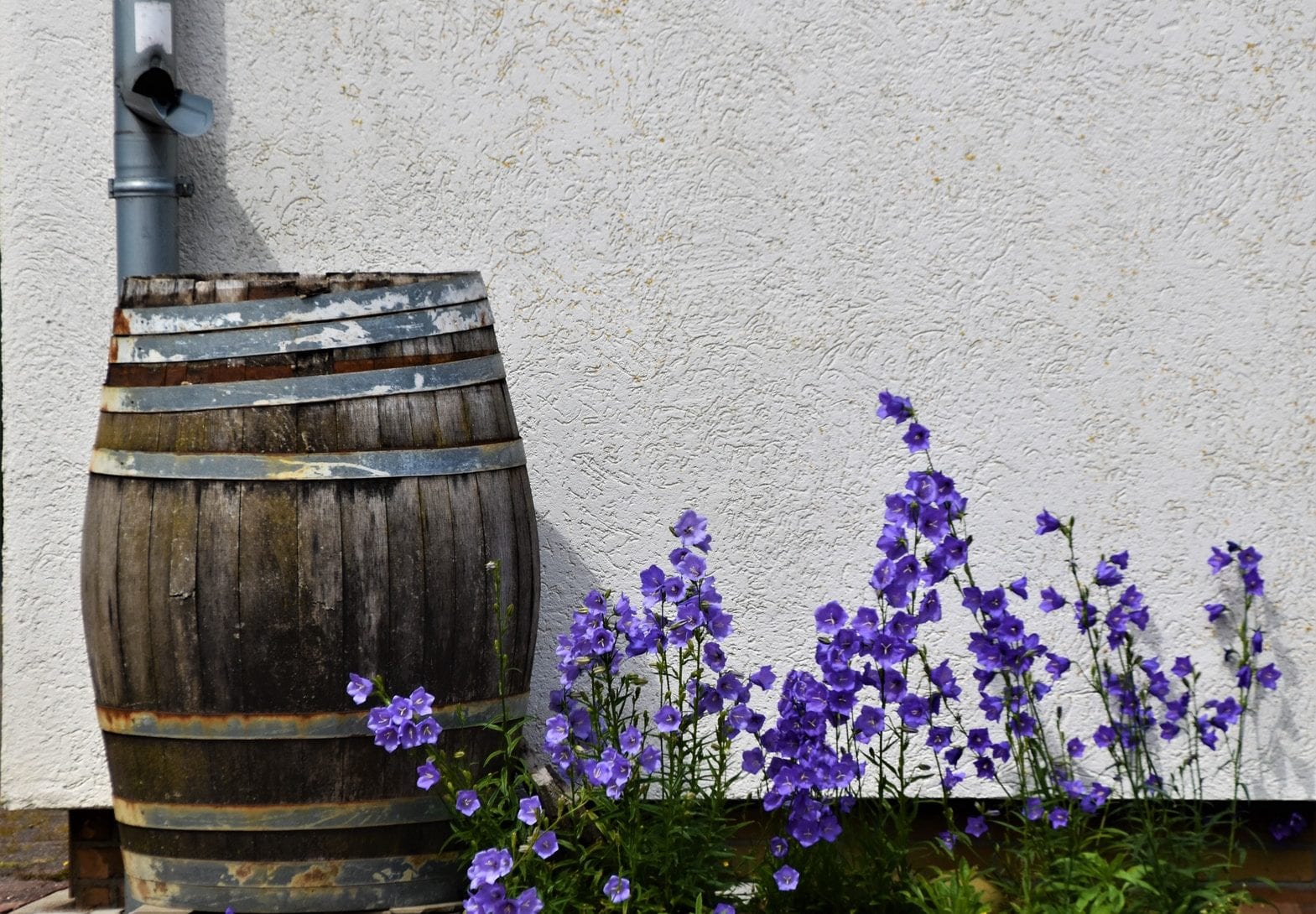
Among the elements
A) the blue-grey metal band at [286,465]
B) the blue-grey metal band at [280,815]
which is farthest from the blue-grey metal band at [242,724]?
the blue-grey metal band at [286,465]

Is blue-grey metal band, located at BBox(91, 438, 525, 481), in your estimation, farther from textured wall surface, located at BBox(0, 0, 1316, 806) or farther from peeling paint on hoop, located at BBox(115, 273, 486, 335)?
textured wall surface, located at BBox(0, 0, 1316, 806)

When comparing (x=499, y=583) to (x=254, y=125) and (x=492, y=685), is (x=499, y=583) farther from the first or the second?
(x=254, y=125)

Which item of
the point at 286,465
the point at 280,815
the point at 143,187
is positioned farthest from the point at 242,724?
the point at 143,187

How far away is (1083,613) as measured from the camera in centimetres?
259

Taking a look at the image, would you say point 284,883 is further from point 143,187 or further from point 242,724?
point 143,187

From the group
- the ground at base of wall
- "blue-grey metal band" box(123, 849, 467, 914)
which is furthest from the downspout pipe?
the ground at base of wall

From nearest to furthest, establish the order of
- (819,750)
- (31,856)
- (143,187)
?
(819,750) → (143,187) → (31,856)

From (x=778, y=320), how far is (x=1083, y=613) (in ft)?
3.01

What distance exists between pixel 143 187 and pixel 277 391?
87cm

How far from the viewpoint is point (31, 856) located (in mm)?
3531

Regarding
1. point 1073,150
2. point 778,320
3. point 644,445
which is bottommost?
point 644,445

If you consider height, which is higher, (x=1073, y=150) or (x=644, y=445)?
(x=1073, y=150)

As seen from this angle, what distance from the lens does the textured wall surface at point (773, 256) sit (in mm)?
2889

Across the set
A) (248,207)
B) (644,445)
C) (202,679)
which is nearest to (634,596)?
(644,445)
